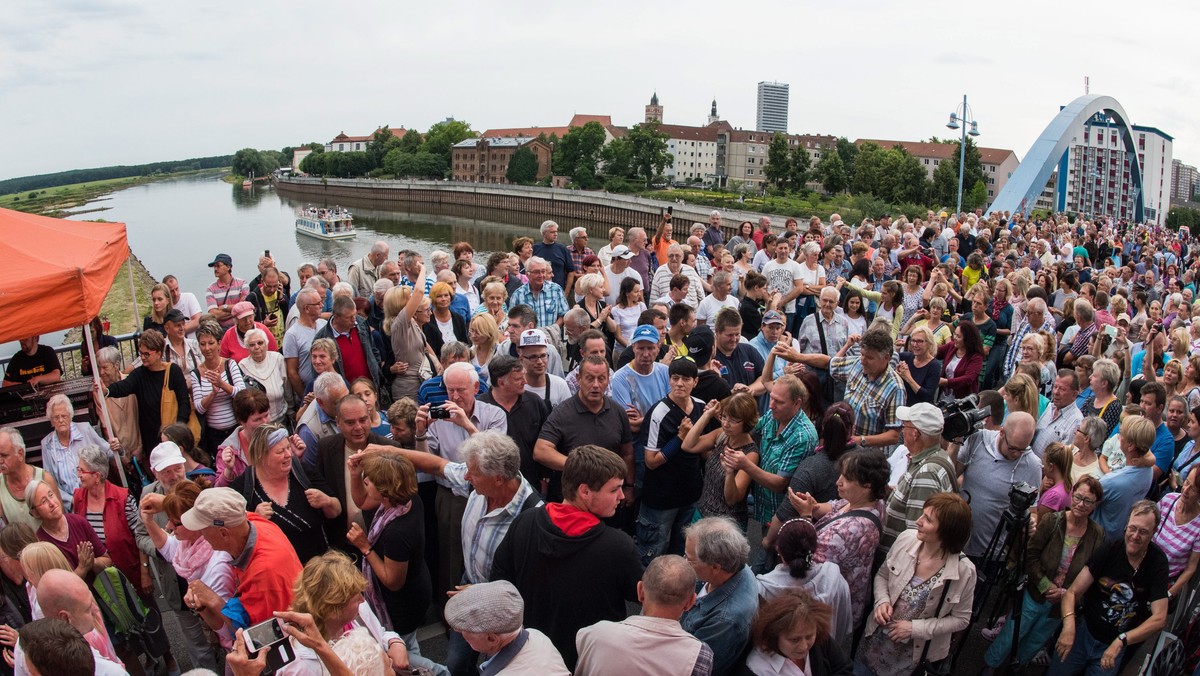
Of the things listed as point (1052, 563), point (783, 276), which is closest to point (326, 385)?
point (1052, 563)

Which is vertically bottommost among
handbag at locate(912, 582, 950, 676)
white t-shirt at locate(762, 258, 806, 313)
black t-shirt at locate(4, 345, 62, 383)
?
handbag at locate(912, 582, 950, 676)

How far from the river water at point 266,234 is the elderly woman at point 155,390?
21615mm

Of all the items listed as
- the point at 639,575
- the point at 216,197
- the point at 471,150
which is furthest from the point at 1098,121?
the point at 216,197

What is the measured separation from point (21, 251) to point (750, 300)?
577cm

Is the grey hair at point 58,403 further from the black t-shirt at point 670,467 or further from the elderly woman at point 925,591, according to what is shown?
the elderly woman at point 925,591

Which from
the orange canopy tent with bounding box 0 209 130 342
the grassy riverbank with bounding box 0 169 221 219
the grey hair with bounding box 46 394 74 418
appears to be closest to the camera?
the grey hair with bounding box 46 394 74 418

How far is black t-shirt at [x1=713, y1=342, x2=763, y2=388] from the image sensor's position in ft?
18.6

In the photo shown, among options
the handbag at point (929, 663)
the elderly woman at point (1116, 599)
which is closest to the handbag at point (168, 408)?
the handbag at point (929, 663)

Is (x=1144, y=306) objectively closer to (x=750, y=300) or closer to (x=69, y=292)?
(x=750, y=300)

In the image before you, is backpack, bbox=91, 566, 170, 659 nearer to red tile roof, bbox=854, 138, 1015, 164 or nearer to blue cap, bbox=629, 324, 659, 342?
blue cap, bbox=629, 324, 659, 342

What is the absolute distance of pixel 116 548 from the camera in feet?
13.9

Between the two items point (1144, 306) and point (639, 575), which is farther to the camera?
point (1144, 306)

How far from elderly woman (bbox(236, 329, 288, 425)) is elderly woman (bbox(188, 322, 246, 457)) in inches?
3.9

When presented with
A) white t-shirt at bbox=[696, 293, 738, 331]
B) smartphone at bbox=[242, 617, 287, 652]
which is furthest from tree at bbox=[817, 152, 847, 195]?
smartphone at bbox=[242, 617, 287, 652]
